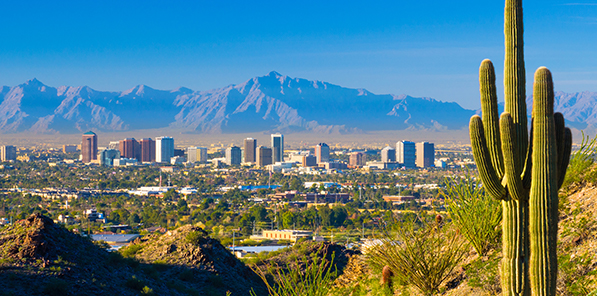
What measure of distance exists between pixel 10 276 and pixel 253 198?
273ft

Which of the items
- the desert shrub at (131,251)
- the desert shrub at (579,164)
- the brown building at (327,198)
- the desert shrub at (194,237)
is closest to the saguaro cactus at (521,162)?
the desert shrub at (579,164)

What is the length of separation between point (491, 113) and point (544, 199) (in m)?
1.26

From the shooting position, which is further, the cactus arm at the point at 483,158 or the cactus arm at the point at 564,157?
the cactus arm at the point at 564,157

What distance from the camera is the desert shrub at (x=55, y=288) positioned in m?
15.4

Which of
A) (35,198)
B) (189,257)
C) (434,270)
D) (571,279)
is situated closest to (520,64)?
(571,279)

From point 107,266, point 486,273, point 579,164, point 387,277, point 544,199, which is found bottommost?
point 107,266

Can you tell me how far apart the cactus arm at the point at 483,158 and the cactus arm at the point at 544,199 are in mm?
443

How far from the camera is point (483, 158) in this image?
25.7 ft

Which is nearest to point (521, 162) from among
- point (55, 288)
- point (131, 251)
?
point (55, 288)

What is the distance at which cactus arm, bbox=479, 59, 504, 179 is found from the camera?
7.94 m

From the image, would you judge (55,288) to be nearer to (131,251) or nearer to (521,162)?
(131,251)

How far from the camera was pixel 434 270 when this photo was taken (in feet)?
35.7

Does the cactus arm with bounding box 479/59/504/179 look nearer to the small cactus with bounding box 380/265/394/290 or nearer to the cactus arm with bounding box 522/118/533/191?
the cactus arm with bounding box 522/118/533/191

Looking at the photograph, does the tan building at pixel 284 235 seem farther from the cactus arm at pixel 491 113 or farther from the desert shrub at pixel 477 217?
the cactus arm at pixel 491 113
